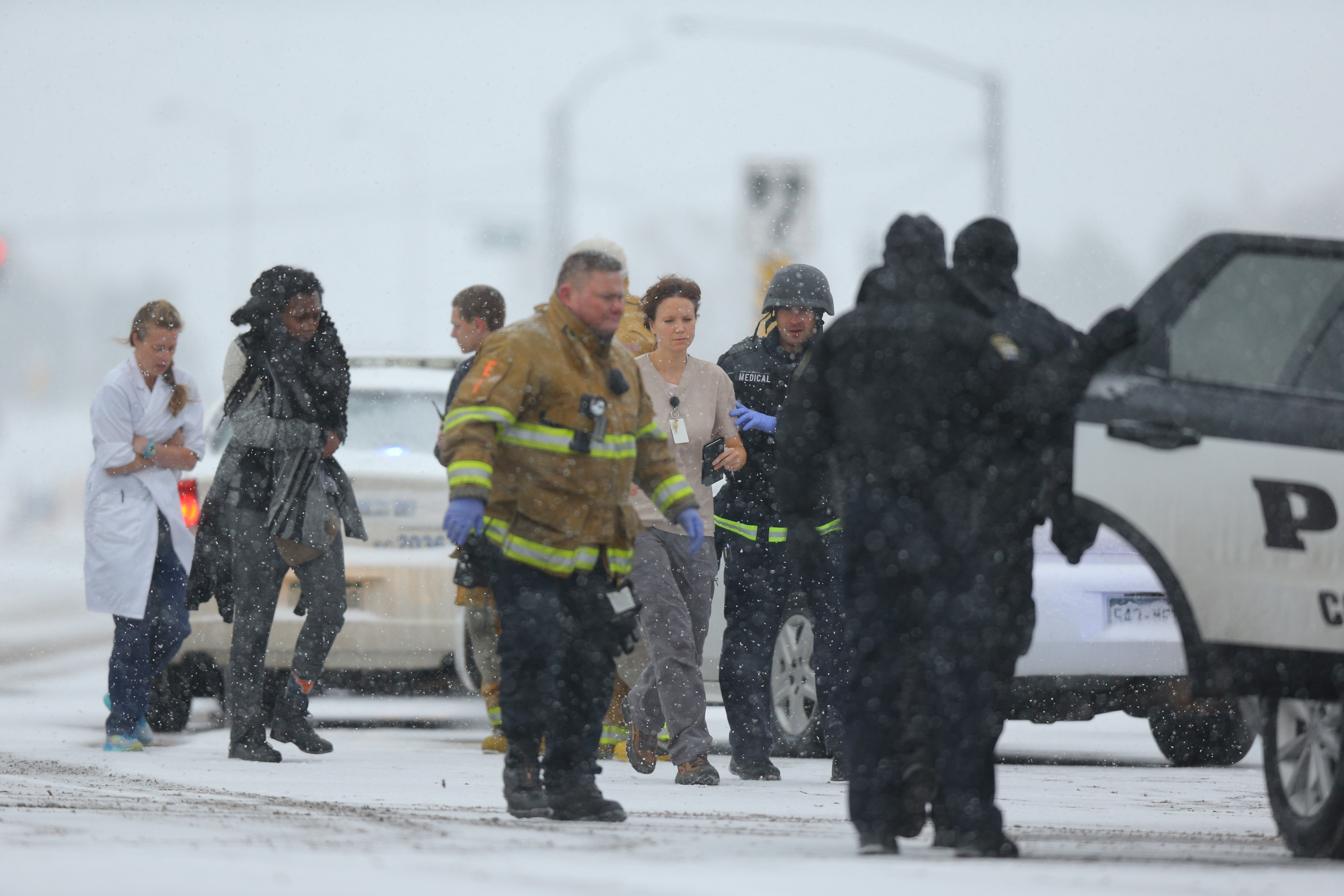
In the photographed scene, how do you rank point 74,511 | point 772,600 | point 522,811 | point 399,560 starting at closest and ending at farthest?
1. point 522,811
2. point 772,600
3. point 399,560
4. point 74,511

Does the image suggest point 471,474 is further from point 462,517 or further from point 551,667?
point 551,667

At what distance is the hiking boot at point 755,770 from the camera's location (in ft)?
28.9

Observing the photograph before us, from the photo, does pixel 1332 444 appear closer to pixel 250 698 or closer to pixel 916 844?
pixel 916 844

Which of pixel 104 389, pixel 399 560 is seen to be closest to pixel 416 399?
pixel 399 560

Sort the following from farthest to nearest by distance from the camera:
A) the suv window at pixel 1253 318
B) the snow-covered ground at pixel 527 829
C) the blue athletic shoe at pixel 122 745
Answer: the blue athletic shoe at pixel 122 745 < the suv window at pixel 1253 318 < the snow-covered ground at pixel 527 829

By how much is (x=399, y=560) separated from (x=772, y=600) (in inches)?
99.8

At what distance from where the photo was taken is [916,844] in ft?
20.8

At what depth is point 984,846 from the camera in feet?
18.8

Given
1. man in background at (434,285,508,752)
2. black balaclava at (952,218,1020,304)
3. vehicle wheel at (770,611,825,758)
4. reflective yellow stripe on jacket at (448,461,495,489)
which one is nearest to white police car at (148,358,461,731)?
man in background at (434,285,508,752)

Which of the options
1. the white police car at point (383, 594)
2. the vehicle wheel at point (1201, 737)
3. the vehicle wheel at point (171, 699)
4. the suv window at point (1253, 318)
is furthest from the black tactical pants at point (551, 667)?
the vehicle wheel at point (171, 699)

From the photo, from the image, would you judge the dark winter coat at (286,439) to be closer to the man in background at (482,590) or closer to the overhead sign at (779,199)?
the man in background at (482,590)

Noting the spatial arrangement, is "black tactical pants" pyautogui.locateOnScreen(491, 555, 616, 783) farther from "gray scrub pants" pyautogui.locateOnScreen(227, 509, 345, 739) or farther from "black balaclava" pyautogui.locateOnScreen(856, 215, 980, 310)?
"gray scrub pants" pyautogui.locateOnScreen(227, 509, 345, 739)

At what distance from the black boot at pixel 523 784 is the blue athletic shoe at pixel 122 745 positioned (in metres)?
3.38

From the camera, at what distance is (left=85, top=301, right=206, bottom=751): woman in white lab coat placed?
390 inches
